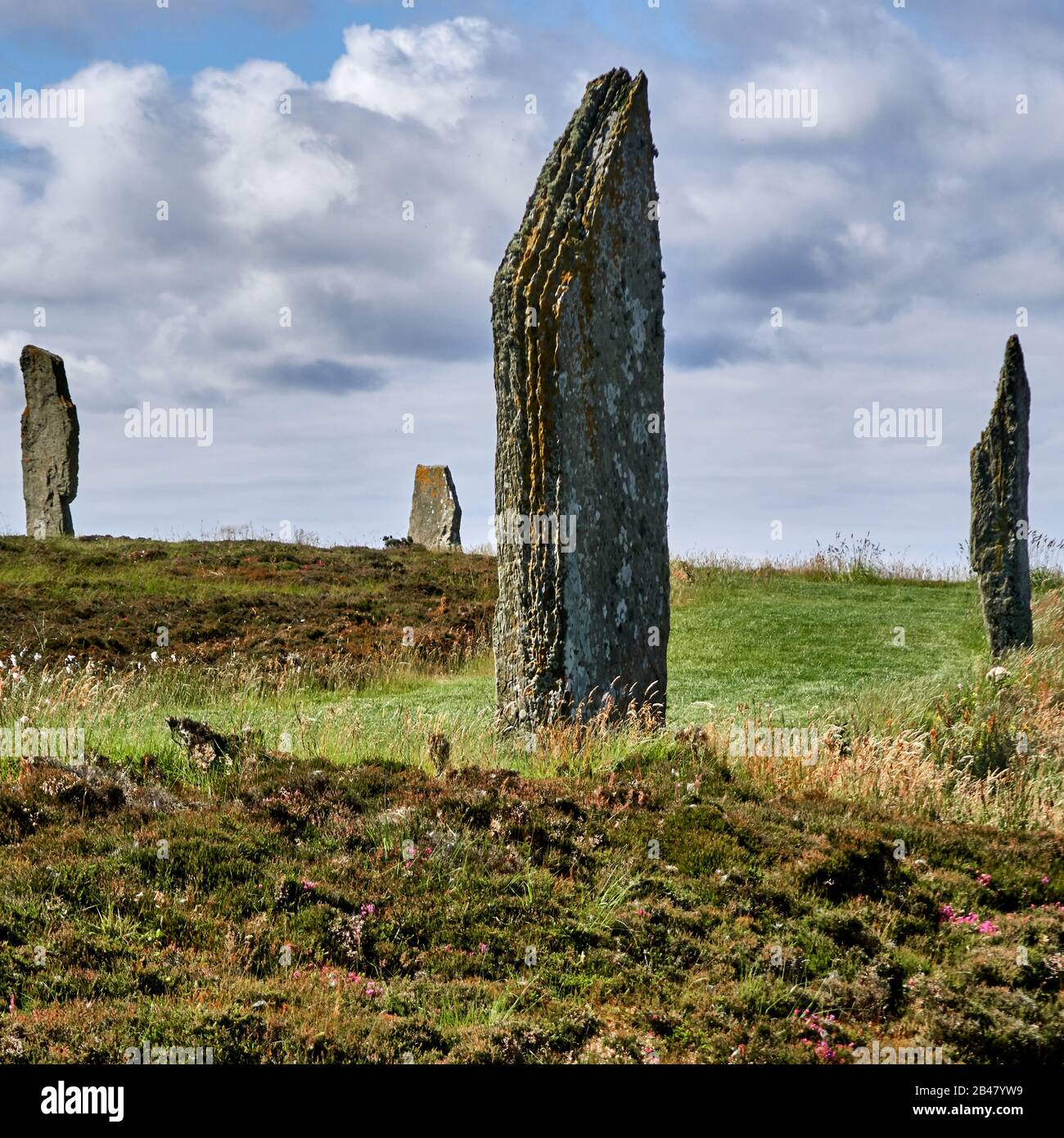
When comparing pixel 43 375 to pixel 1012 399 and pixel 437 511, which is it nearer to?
pixel 437 511

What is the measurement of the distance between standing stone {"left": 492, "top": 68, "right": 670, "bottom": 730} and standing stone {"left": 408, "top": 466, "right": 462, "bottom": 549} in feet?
67.4

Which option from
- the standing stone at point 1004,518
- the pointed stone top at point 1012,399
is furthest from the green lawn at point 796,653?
the pointed stone top at point 1012,399

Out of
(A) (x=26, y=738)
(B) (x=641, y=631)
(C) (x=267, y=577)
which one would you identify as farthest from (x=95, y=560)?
(B) (x=641, y=631)

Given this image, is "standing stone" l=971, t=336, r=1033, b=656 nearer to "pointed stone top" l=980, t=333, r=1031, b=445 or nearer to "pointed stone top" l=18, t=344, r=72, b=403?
"pointed stone top" l=980, t=333, r=1031, b=445

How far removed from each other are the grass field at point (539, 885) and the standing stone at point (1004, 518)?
3297mm

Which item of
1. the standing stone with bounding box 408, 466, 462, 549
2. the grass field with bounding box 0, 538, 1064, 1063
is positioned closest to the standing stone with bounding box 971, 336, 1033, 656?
the grass field with bounding box 0, 538, 1064, 1063

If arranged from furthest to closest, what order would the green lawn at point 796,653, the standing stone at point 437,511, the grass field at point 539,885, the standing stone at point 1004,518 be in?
the standing stone at point 437,511, the standing stone at point 1004,518, the green lawn at point 796,653, the grass field at point 539,885

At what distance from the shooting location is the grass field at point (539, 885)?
5215 mm

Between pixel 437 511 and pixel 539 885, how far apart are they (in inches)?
984

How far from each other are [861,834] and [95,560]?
21.0 metres

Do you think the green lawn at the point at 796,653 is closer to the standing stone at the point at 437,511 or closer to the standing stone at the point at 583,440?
the standing stone at the point at 583,440

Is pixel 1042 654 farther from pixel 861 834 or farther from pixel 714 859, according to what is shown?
pixel 714 859

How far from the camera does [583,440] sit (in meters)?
9.77

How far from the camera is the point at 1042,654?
47.9 feet
